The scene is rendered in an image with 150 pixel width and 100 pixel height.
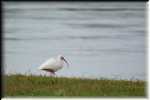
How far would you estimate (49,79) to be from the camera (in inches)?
1310

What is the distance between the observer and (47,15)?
33.2 metres

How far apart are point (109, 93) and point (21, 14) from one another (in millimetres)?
1422

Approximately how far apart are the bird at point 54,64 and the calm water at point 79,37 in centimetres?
5

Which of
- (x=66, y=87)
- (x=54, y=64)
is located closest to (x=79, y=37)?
(x=54, y=64)

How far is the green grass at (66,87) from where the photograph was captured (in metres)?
33.2

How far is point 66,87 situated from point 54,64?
→ 0.31m

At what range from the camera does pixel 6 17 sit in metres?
33.2

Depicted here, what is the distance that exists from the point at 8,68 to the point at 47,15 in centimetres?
79

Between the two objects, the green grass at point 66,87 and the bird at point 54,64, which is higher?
the bird at point 54,64

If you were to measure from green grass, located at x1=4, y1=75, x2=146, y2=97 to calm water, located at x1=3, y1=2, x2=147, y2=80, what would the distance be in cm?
8

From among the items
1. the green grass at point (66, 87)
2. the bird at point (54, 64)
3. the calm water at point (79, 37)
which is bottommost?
the green grass at point (66, 87)

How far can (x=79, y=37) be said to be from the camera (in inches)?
1307

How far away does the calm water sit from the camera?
3316 cm

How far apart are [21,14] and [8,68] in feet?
2.19
